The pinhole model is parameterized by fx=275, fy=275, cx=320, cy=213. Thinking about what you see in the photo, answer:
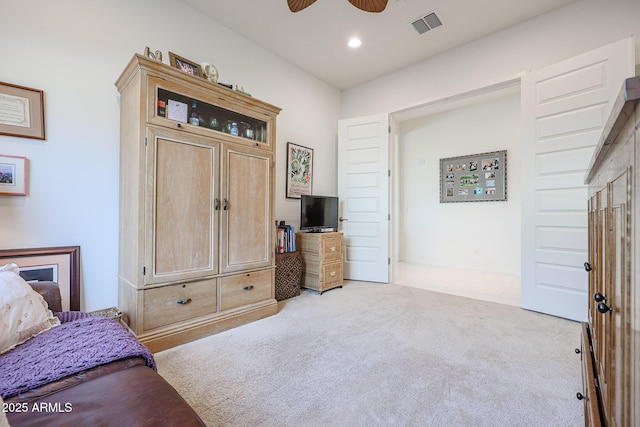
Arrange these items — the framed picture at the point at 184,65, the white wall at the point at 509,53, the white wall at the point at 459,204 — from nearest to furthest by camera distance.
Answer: the framed picture at the point at 184,65 < the white wall at the point at 509,53 < the white wall at the point at 459,204

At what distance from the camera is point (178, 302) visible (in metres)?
2.05

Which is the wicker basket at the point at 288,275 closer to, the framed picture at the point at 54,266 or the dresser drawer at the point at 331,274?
the dresser drawer at the point at 331,274

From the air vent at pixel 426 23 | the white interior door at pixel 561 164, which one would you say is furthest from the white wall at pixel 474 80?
the air vent at pixel 426 23

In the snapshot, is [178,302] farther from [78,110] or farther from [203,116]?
[78,110]

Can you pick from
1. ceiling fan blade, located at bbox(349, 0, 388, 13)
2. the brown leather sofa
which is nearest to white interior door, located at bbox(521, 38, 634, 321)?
ceiling fan blade, located at bbox(349, 0, 388, 13)

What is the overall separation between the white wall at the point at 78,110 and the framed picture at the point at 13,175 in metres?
0.04

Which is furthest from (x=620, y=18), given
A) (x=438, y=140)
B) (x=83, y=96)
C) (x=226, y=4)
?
(x=83, y=96)

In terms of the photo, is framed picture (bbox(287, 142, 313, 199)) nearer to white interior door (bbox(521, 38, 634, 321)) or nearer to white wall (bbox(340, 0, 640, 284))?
white wall (bbox(340, 0, 640, 284))

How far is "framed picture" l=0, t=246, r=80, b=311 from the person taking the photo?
181 centimetres

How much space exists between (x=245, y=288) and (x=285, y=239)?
3.24 ft

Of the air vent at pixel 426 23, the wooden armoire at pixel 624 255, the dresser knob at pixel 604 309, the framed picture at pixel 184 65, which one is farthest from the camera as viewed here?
the air vent at pixel 426 23

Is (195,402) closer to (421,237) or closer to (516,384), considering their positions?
(516,384)

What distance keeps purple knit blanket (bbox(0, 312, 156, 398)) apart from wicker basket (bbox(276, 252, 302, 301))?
1871 millimetres

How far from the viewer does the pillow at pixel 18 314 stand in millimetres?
1090
